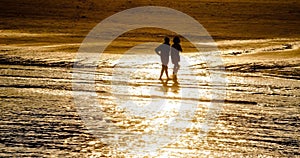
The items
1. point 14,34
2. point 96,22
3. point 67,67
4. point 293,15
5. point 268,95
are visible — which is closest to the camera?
point 268,95

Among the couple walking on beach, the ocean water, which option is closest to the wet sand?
the ocean water

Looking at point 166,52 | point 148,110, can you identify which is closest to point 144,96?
point 148,110

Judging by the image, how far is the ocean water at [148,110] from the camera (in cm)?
1155

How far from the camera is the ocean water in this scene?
11.5 meters

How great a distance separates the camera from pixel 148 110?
587 inches

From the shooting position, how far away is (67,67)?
2277cm

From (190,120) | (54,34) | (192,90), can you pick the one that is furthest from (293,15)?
(190,120)

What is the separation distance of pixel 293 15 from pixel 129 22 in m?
13.8

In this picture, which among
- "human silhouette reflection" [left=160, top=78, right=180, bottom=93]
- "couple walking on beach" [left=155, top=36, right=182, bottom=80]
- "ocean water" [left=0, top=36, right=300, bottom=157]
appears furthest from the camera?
"couple walking on beach" [left=155, top=36, right=182, bottom=80]

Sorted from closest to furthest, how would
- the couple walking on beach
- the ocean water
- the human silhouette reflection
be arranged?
the ocean water → the human silhouette reflection → the couple walking on beach

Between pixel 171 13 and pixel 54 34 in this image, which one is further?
pixel 171 13

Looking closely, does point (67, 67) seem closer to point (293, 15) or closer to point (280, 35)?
point (280, 35)

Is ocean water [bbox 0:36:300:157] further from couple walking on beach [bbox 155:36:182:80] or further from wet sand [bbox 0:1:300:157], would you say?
couple walking on beach [bbox 155:36:182:80]

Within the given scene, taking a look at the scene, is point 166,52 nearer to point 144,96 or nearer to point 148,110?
point 144,96
